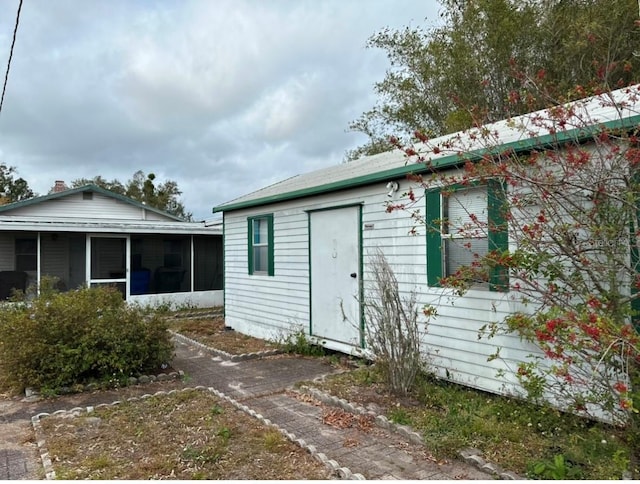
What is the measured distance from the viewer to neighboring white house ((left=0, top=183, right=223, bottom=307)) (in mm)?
Answer: 11219

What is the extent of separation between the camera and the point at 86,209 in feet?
48.3

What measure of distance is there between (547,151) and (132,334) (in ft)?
16.3

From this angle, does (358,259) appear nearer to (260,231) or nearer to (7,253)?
(260,231)

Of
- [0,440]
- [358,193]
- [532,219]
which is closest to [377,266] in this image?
[358,193]

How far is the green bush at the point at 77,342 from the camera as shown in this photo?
204 inches

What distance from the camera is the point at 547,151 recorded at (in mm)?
3639

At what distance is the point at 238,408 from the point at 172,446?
946 mm

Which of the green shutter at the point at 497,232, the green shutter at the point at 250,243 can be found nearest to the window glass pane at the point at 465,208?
the green shutter at the point at 497,232

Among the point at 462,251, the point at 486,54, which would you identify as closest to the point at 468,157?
the point at 462,251

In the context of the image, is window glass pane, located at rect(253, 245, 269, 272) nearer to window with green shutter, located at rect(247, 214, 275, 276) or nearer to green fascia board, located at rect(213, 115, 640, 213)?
window with green shutter, located at rect(247, 214, 275, 276)

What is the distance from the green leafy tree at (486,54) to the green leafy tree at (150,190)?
21674 mm

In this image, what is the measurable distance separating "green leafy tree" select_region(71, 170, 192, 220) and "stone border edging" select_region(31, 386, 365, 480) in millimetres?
32681

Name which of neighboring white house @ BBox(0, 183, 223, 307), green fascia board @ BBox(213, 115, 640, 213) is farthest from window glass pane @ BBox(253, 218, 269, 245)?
neighboring white house @ BBox(0, 183, 223, 307)

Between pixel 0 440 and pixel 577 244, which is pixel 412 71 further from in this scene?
pixel 0 440
